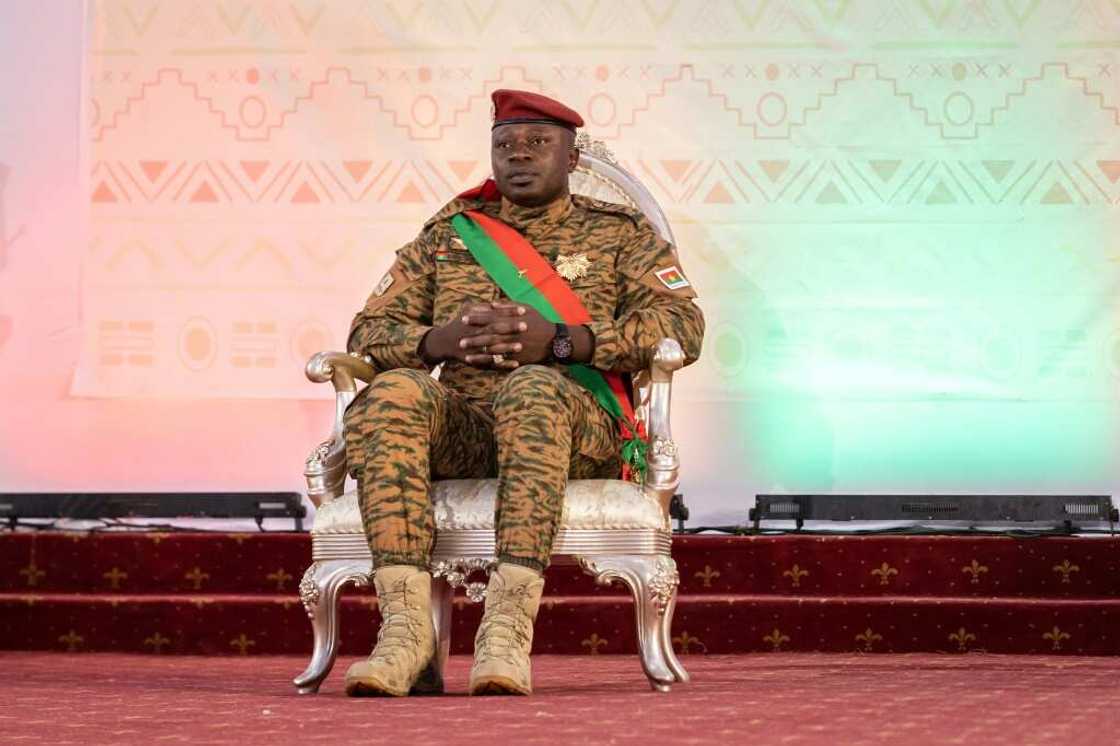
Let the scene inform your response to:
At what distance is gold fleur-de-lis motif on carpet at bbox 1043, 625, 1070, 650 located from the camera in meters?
3.74

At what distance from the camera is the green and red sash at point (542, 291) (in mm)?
2787

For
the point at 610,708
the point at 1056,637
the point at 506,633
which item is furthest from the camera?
the point at 1056,637

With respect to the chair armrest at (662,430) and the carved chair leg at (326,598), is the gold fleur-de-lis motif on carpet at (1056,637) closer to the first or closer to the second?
the chair armrest at (662,430)

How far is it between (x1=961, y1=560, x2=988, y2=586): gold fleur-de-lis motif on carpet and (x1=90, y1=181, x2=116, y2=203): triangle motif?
2669mm

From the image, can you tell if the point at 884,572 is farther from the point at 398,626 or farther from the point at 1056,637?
the point at 398,626

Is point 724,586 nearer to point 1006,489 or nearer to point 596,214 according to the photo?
point 1006,489

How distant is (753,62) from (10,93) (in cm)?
225

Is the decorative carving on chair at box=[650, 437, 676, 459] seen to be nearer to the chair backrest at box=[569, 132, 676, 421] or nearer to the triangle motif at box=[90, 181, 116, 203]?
the chair backrest at box=[569, 132, 676, 421]

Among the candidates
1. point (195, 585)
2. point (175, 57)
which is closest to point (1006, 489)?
point (195, 585)

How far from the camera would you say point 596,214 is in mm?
3047

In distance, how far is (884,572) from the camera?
3.95 metres

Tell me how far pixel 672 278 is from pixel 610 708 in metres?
1.01

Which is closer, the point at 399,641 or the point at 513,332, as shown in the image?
the point at 399,641

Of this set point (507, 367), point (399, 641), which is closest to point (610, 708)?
point (399, 641)
